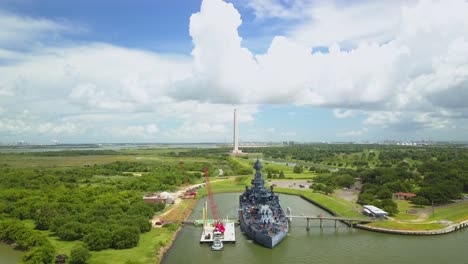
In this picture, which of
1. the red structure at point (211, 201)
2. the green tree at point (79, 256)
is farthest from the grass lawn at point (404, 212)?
the green tree at point (79, 256)

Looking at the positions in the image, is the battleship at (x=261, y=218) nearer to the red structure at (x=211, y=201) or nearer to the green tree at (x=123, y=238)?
the red structure at (x=211, y=201)

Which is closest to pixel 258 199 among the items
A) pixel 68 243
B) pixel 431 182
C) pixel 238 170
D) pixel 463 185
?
pixel 68 243

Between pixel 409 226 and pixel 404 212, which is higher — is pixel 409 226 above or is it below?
below

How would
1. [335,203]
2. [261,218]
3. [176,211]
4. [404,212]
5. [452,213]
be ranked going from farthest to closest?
[335,203] → [176,211] → [404,212] → [452,213] → [261,218]

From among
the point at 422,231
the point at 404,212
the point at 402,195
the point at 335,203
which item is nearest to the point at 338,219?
the point at 422,231

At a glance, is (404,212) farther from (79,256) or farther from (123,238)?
(79,256)

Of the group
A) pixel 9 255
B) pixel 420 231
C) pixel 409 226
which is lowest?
pixel 9 255

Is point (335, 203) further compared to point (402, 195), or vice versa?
point (402, 195)

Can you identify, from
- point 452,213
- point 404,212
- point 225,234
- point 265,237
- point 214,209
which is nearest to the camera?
point 265,237
